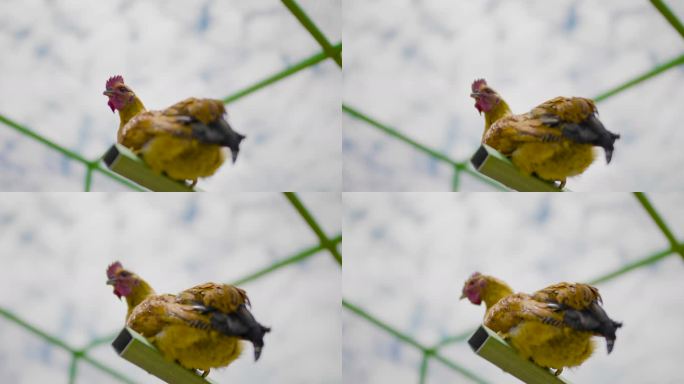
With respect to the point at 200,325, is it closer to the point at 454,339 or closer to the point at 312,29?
the point at 312,29

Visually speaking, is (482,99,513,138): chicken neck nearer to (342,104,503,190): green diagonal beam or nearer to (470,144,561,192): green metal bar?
(470,144,561,192): green metal bar

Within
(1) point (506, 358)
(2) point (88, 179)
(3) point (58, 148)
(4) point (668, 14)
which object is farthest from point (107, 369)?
(4) point (668, 14)

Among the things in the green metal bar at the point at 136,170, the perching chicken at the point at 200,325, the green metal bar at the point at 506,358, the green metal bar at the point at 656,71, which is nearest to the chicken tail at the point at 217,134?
the green metal bar at the point at 136,170

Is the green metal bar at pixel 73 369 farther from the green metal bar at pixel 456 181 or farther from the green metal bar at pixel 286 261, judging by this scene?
the green metal bar at pixel 456 181

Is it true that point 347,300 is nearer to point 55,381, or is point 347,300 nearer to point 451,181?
point 451,181

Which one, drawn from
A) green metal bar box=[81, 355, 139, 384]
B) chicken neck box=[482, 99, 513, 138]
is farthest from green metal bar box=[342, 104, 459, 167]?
green metal bar box=[81, 355, 139, 384]

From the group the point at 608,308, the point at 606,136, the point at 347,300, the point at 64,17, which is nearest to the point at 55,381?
the point at 347,300
